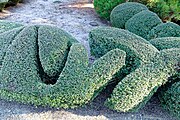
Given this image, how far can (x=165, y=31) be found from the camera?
4.08m

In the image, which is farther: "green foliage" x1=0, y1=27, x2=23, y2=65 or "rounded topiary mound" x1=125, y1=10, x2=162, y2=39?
"rounded topiary mound" x1=125, y1=10, x2=162, y2=39

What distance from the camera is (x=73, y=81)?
281 cm

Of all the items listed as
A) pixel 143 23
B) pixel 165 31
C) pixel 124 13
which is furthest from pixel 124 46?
pixel 124 13

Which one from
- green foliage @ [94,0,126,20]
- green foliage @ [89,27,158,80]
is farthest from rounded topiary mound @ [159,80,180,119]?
green foliage @ [94,0,126,20]

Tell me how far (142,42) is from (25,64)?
1475mm

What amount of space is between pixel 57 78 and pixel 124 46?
2.98 feet

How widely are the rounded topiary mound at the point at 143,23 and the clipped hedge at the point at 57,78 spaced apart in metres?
1.56

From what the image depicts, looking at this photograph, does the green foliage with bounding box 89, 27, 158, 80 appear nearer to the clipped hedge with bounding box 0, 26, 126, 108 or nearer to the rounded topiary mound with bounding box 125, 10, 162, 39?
the clipped hedge with bounding box 0, 26, 126, 108

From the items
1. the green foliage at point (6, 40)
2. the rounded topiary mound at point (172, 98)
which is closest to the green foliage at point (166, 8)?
the rounded topiary mound at point (172, 98)

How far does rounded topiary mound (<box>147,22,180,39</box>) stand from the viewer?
4.03 meters

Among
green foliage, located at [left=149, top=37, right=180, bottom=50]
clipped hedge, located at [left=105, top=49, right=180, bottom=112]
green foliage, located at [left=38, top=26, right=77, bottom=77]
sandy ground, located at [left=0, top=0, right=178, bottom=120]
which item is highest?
green foliage, located at [left=38, top=26, right=77, bottom=77]

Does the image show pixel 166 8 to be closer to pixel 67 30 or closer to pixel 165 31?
pixel 165 31

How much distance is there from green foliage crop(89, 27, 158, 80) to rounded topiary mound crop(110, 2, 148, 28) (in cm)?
147

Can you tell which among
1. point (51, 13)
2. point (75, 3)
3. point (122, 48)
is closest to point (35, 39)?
point (122, 48)
